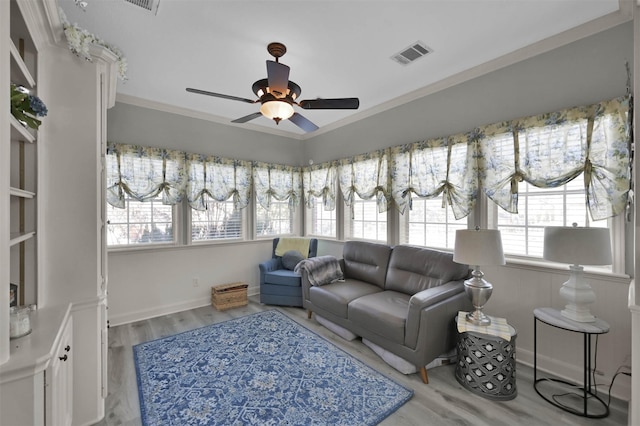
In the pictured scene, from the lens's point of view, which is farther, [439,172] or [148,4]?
[439,172]

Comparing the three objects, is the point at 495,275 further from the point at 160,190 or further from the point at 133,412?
the point at 160,190

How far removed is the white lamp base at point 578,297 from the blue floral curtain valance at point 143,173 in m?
4.41

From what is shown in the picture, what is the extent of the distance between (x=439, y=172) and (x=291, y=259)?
2.55 metres

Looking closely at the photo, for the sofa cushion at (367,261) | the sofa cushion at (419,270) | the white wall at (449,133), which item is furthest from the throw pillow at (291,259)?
the sofa cushion at (419,270)

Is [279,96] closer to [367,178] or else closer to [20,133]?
[20,133]

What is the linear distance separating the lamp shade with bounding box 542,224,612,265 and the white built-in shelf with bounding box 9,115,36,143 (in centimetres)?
336

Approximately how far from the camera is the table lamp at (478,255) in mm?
2236

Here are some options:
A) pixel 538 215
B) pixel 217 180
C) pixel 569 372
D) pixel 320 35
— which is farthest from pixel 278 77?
pixel 569 372

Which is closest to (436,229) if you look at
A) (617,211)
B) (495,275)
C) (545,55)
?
(495,275)

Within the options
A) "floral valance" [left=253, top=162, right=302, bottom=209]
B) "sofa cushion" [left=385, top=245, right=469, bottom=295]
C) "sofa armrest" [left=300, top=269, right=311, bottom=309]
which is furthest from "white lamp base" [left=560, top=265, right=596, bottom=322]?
"floral valance" [left=253, top=162, right=302, bottom=209]

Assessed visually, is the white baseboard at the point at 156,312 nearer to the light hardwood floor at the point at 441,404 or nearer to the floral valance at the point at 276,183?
the light hardwood floor at the point at 441,404

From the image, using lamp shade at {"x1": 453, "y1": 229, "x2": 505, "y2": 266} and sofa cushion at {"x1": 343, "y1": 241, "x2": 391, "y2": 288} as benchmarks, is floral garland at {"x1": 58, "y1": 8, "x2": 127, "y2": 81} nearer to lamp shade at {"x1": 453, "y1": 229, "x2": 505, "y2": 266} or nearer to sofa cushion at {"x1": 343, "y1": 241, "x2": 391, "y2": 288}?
lamp shade at {"x1": 453, "y1": 229, "x2": 505, "y2": 266}

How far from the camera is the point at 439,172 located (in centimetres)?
322

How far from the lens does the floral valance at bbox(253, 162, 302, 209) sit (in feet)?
15.6
